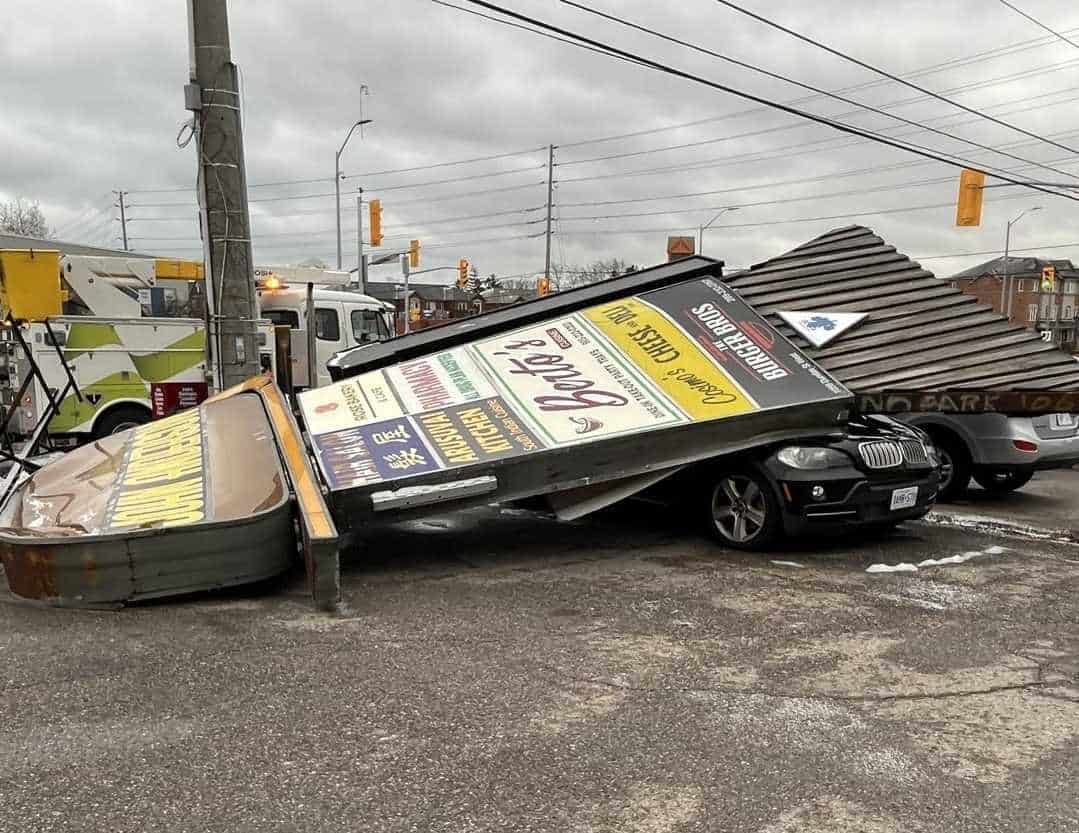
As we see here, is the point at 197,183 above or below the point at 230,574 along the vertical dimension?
above

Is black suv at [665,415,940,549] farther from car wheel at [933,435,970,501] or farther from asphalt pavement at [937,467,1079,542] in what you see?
car wheel at [933,435,970,501]

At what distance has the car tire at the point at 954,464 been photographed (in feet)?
30.6

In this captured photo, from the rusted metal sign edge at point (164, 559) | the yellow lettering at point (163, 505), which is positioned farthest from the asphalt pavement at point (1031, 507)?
the yellow lettering at point (163, 505)

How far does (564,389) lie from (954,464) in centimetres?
522

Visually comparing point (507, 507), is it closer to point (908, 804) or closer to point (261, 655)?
point (261, 655)

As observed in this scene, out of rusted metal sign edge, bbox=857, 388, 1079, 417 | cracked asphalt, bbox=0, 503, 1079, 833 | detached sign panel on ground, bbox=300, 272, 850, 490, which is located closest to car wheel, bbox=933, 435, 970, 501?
rusted metal sign edge, bbox=857, 388, 1079, 417

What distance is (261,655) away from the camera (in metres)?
4.29

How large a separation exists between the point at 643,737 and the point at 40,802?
2199mm

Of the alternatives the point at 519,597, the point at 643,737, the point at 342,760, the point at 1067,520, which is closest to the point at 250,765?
the point at 342,760

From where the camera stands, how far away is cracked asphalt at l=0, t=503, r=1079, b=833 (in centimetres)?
296

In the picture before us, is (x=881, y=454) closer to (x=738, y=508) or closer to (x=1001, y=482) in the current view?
(x=738, y=508)

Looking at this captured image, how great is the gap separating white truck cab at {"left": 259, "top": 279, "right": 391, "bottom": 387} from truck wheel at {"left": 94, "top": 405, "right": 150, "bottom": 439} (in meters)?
3.35

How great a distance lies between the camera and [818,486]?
618 cm

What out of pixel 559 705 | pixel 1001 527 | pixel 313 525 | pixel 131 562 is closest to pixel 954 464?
pixel 1001 527
